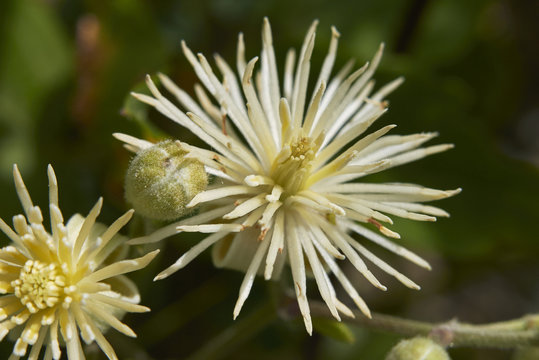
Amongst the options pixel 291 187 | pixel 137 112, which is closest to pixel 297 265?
pixel 291 187

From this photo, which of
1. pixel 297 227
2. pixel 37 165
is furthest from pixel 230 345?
pixel 37 165

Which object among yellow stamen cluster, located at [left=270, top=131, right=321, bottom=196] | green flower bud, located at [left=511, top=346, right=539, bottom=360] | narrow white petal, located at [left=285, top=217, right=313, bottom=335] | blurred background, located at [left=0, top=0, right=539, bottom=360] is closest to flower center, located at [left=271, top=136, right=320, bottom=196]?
yellow stamen cluster, located at [left=270, top=131, right=321, bottom=196]

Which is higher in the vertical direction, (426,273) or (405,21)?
(405,21)

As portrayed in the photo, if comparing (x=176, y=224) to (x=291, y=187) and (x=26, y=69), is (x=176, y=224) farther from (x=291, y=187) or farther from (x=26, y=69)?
(x=26, y=69)

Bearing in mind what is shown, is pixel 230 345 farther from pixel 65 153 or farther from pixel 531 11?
pixel 531 11

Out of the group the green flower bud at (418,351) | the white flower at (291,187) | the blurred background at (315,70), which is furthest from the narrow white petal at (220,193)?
the green flower bud at (418,351)

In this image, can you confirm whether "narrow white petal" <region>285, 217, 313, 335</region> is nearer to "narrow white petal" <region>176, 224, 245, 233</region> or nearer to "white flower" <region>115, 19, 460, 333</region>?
"white flower" <region>115, 19, 460, 333</region>
